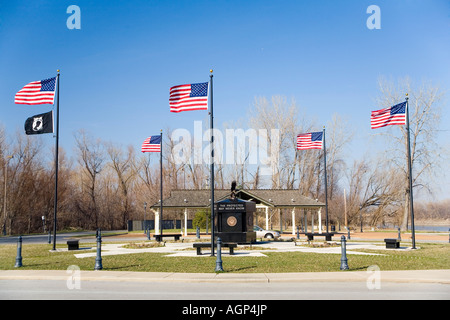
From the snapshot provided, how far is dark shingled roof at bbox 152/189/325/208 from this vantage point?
44.2 metres

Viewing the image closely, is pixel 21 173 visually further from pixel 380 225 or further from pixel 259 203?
pixel 380 225

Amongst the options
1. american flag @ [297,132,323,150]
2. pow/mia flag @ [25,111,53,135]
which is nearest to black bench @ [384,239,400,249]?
american flag @ [297,132,323,150]

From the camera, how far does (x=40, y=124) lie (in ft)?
76.5

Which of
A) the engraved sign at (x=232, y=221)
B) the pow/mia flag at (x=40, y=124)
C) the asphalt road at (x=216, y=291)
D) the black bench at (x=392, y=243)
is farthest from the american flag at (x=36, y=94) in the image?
the black bench at (x=392, y=243)

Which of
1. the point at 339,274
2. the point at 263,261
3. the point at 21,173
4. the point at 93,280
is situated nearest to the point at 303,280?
the point at 339,274

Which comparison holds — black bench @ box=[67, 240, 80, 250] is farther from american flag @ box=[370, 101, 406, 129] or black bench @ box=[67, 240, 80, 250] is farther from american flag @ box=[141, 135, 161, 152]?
american flag @ box=[370, 101, 406, 129]

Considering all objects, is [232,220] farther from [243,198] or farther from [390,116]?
[243,198]

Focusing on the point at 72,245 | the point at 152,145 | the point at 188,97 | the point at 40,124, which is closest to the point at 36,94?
the point at 40,124

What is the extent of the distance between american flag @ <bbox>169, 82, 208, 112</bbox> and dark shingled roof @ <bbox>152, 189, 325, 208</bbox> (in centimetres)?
2348

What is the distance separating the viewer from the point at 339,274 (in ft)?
43.3

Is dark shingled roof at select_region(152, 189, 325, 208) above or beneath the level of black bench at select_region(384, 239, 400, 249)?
above

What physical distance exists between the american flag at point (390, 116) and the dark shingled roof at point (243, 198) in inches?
754

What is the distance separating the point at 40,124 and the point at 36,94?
1.60 meters
